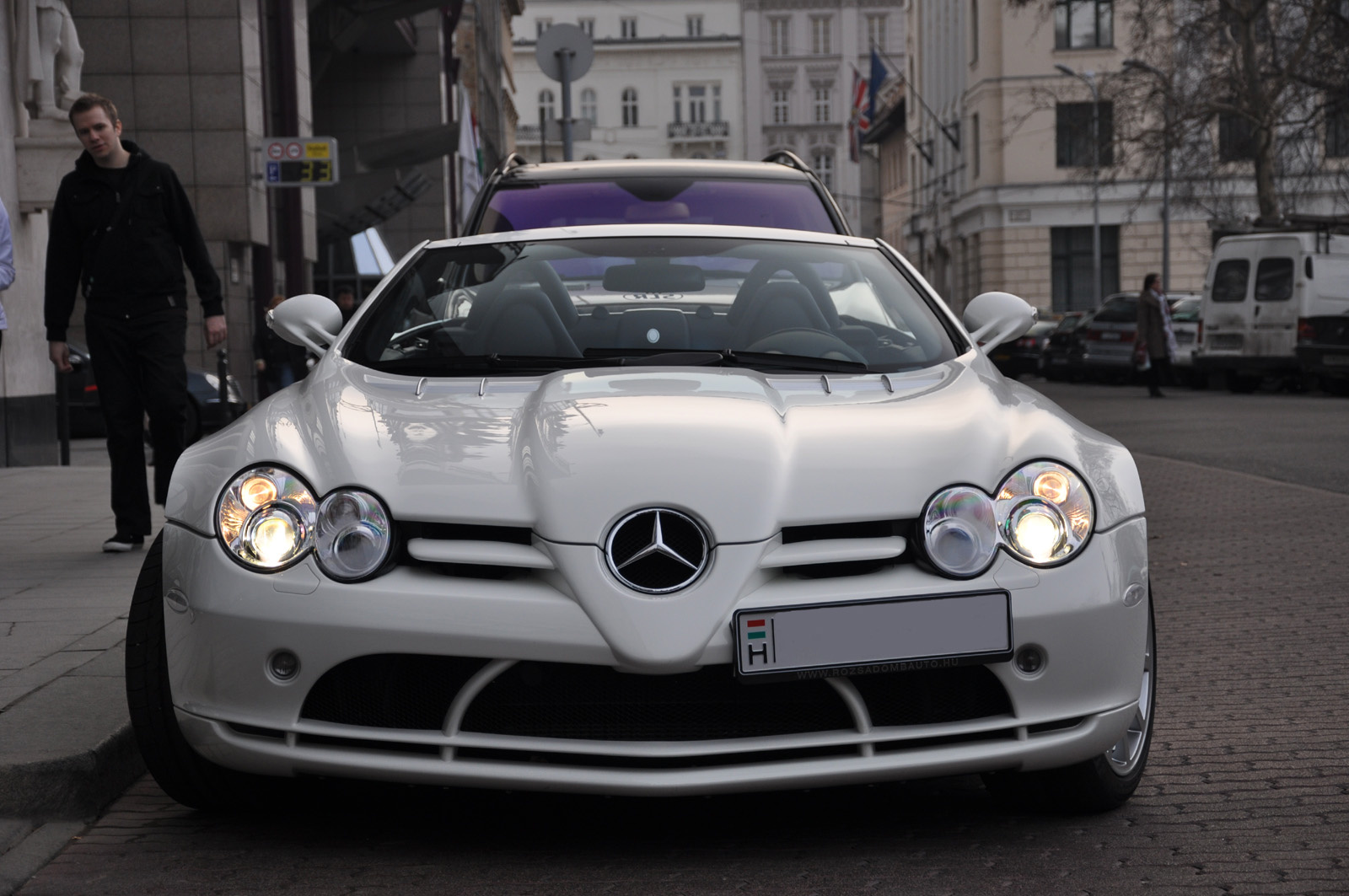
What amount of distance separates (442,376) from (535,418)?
Result: 0.60 meters

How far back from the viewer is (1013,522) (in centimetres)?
348

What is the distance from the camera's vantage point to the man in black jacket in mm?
7383

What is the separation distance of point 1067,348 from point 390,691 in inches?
1202

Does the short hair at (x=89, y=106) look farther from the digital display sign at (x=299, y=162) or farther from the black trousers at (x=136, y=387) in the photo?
the digital display sign at (x=299, y=162)

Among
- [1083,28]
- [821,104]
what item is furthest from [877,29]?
[1083,28]

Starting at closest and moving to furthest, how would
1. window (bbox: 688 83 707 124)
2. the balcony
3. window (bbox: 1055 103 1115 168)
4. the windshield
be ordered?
1. the windshield
2. window (bbox: 1055 103 1115 168)
3. the balcony
4. window (bbox: 688 83 707 124)

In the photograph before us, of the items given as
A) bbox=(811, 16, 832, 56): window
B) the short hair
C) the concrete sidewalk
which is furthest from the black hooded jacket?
bbox=(811, 16, 832, 56): window

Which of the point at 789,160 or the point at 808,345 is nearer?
the point at 808,345

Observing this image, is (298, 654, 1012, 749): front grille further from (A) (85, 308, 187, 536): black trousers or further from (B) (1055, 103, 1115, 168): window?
(B) (1055, 103, 1115, 168): window

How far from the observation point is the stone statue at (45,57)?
45.1ft

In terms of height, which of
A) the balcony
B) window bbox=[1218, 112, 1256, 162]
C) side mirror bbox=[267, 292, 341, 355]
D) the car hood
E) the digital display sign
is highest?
the balcony

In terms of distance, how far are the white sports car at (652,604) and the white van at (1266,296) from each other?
72.5 feet

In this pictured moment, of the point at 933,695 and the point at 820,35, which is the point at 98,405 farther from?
the point at 820,35

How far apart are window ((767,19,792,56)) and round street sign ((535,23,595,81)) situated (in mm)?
94782
